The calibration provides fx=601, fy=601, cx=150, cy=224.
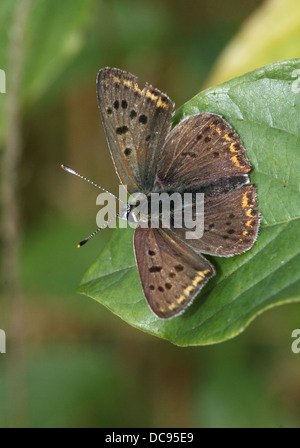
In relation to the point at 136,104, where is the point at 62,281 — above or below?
below

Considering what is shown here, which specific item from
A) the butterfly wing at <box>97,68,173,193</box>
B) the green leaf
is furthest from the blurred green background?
the green leaf

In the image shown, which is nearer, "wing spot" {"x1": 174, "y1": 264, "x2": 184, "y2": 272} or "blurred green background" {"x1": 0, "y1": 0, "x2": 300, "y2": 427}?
"wing spot" {"x1": 174, "y1": 264, "x2": 184, "y2": 272}

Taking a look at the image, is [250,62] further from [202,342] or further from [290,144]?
[202,342]

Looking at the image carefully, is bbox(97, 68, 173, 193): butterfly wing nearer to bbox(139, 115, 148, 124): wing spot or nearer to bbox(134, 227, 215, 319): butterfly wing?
bbox(139, 115, 148, 124): wing spot

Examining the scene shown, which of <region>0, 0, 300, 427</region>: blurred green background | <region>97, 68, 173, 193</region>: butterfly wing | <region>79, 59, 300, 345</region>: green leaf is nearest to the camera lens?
<region>79, 59, 300, 345</region>: green leaf

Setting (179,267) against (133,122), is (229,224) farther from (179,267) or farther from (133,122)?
(133,122)

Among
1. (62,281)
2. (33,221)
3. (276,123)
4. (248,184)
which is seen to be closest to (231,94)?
(276,123)
